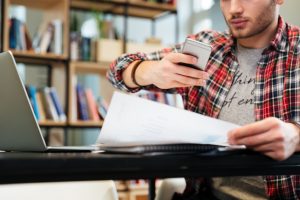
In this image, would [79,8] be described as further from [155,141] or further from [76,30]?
[155,141]

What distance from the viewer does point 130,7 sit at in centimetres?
349

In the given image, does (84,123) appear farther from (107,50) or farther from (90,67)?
(107,50)

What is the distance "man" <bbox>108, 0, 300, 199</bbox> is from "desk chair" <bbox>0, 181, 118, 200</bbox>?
9.3 inches

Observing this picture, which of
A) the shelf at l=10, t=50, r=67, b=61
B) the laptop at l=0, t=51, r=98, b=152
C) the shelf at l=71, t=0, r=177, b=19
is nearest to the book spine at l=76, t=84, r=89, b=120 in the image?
the shelf at l=10, t=50, r=67, b=61

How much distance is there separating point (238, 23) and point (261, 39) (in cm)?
12

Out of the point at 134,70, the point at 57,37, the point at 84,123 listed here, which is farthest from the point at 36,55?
the point at 134,70

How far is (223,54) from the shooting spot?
141 centimetres

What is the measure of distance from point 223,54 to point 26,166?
0.98 metres

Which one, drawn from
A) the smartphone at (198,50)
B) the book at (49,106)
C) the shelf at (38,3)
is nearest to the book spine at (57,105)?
the book at (49,106)

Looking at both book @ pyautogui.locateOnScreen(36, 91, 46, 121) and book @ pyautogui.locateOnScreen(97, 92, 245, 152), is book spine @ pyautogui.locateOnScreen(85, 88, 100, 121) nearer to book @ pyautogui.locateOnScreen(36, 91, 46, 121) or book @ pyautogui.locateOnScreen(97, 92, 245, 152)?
book @ pyautogui.locateOnScreen(36, 91, 46, 121)

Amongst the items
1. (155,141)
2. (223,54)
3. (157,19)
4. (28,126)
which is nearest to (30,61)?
(157,19)

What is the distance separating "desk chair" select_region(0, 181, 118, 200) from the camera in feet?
3.91

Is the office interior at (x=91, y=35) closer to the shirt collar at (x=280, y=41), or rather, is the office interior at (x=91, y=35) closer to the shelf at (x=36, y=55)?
the shelf at (x=36, y=55)

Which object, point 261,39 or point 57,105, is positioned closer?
point 261,39
